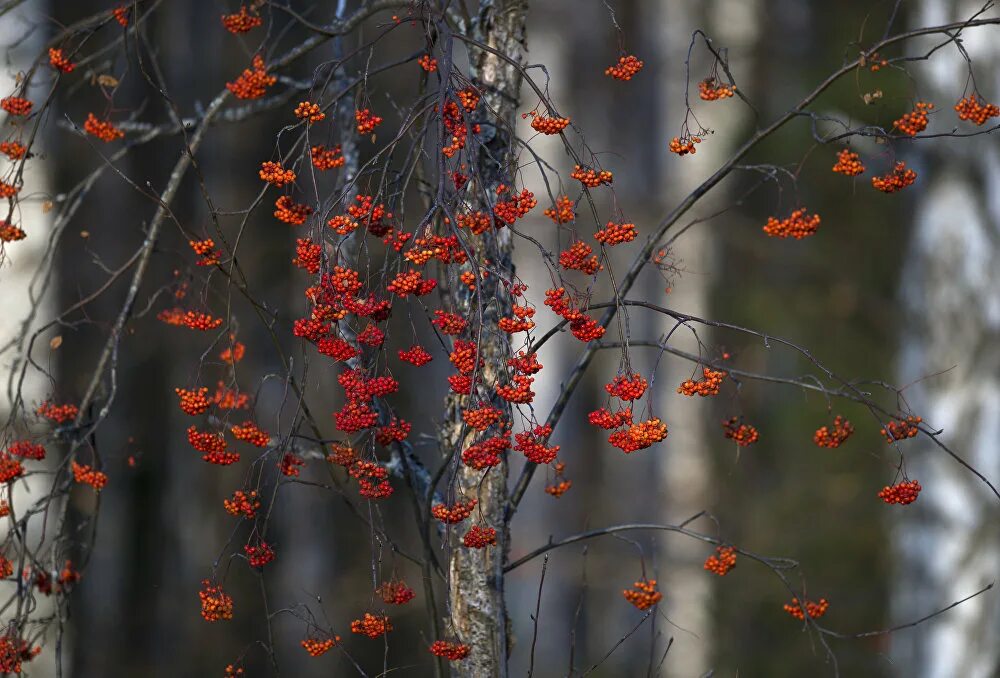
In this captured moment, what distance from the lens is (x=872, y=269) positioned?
7.27m

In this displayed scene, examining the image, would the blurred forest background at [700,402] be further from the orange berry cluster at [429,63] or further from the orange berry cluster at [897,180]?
the orange berry cluster at [429,63]

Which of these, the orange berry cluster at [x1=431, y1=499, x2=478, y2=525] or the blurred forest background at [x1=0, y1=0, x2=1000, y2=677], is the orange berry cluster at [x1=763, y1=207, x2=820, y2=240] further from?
the blurred forest background at [x1=0, y1=0, x2=1000, y2=677]

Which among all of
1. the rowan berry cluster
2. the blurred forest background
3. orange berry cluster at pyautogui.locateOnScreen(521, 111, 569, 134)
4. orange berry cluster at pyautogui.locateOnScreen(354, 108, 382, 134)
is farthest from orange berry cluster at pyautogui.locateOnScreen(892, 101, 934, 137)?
the blurred forest background

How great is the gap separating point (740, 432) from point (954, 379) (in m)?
2.38

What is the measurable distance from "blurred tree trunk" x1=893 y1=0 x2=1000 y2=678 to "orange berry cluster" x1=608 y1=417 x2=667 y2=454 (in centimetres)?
278

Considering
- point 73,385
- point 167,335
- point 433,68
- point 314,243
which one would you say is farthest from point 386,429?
point 167,335

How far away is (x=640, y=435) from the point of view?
2086 millimetres

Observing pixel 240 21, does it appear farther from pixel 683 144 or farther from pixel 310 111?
pixel 683 144

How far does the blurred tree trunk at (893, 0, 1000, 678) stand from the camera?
4.38 metres

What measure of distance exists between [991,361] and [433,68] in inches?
120

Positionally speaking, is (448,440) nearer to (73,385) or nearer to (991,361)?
(991,361)

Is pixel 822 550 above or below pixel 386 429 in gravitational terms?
above

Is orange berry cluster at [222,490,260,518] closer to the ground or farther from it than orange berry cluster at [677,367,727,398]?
closer to the ground

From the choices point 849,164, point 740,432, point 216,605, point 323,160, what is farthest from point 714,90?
point 216,605
